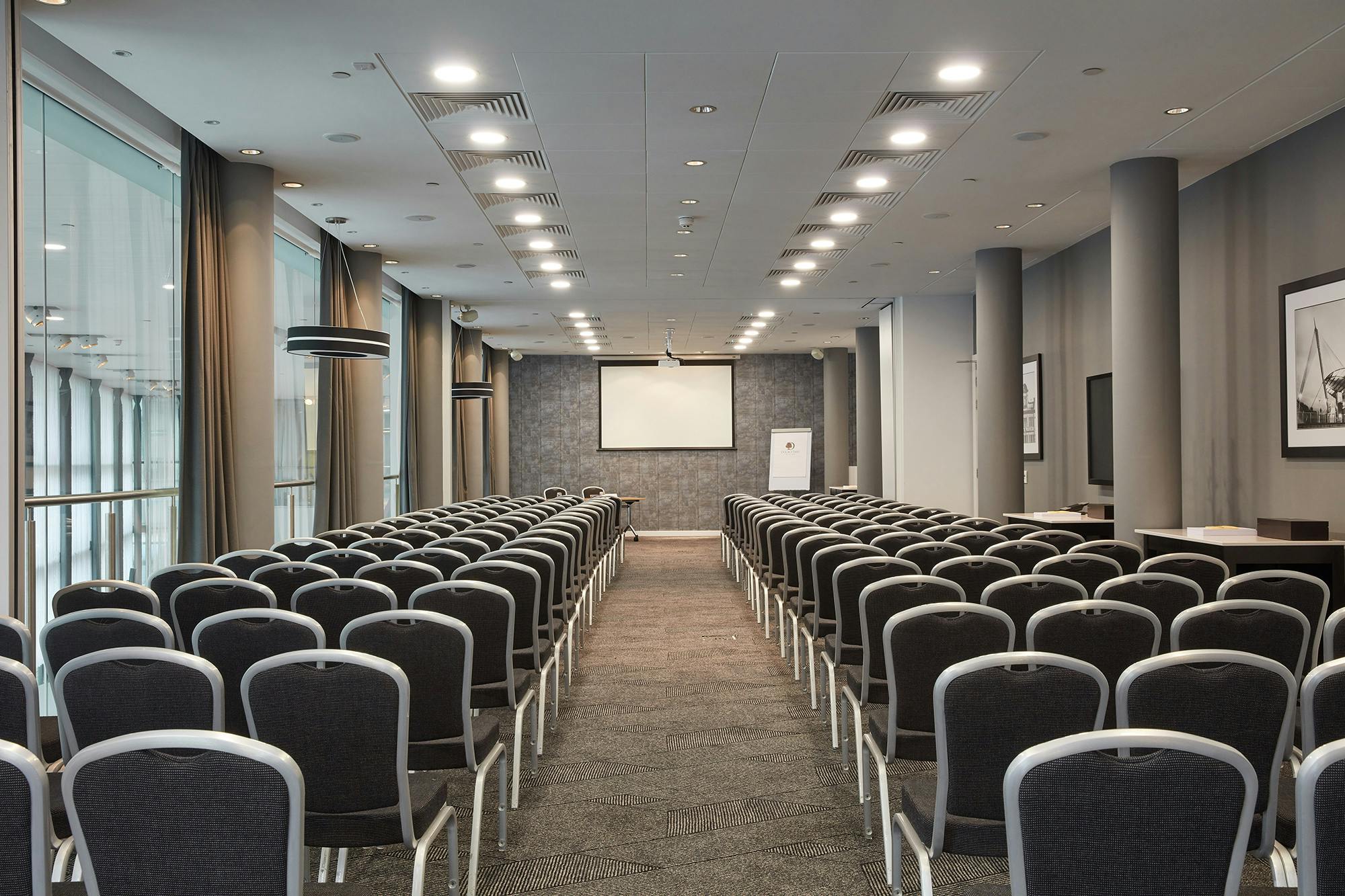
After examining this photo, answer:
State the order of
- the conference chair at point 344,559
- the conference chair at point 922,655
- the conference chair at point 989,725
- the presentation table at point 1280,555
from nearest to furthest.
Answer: the conference chair at point 989,725 → the conference chair at point 922,655 → the conference chair at point 344,559 → the presentation table at point 1280,555

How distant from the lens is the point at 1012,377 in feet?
37.1

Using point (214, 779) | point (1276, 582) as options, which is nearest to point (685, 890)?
point (214, 779)

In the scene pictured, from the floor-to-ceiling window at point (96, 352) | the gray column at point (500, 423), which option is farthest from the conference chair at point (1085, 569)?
the gray column at point (500, 423)

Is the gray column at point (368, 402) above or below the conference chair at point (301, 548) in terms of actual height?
above

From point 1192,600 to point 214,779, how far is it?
3.66m

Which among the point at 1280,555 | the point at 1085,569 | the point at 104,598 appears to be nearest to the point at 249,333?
the point at 104,598

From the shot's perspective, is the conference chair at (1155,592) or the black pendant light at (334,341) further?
the black pendant light at (334,341)

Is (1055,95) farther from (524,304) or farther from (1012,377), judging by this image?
(524,304)

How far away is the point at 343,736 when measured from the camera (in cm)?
267

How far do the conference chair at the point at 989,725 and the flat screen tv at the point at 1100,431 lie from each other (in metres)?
8.71

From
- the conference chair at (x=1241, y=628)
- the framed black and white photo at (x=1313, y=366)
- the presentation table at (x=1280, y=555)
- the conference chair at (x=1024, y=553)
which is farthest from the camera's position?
the framed black and white photo at (x=1313, y=366)

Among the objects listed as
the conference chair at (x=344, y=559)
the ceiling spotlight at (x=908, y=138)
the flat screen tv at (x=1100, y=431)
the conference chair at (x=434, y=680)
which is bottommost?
the conference chair at (x=434, y=680)

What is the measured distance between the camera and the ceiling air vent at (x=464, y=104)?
6.34 metres

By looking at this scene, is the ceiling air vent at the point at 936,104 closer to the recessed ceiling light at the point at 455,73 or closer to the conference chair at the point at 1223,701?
the recessed ceiling light at the point at 455,73
